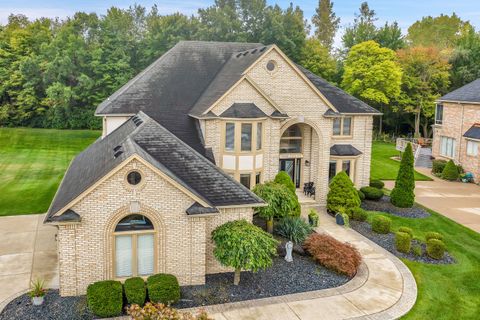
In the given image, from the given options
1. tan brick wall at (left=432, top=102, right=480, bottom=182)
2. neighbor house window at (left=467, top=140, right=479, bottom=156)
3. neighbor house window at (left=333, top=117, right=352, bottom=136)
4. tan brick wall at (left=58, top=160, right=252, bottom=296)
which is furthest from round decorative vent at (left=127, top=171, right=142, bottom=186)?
neighbor house window at (left=467, top=140, right=479, bottom=156)

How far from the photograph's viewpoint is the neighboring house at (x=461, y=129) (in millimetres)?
37062

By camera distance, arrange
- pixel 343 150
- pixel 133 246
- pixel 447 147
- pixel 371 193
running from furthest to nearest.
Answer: pixel 447 147, pixel 343 150, pixel 371 193, pixel 133 246

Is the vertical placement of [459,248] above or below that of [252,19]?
below

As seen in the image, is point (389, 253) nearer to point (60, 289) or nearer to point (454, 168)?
point (60, 289)

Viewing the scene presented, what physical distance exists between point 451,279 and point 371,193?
11.3 m

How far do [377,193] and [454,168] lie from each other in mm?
11727

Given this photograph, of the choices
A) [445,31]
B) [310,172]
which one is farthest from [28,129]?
[445,31]

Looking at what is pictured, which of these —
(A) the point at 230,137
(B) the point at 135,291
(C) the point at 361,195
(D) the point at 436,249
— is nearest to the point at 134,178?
(B) the point at 135,291

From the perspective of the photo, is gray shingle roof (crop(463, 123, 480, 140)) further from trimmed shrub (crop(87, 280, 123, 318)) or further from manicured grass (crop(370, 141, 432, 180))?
trimmed shrub (crop(87, 280, 123, 318))

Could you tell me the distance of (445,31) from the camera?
103000 mm

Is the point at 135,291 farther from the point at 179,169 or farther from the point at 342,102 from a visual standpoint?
the point at 342,102

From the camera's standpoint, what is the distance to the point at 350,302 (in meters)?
15.6

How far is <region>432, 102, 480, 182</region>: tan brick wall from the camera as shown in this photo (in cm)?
3722

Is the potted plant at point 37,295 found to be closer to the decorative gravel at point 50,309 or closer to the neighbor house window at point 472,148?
the decorative gravel at point 50,309
